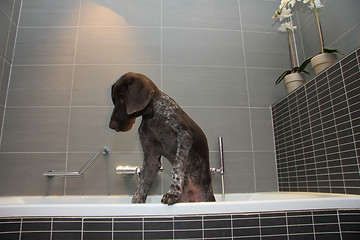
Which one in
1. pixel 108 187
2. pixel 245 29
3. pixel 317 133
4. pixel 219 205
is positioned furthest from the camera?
pixel 245 29

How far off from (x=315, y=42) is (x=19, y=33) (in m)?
2.27

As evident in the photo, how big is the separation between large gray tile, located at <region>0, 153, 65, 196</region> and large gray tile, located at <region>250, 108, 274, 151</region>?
4.64 feet

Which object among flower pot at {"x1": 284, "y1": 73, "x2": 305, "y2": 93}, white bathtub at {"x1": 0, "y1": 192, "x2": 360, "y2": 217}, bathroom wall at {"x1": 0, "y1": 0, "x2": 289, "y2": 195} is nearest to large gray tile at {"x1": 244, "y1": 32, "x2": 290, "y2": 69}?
bathroom wall at {"x1": 0, "y1": 0, "x2": 289, "y2": 195}

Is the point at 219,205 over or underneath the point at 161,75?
underneath

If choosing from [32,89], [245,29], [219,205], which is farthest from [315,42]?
[32,89]

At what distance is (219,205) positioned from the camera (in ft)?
2.29

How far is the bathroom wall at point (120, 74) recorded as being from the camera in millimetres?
1672

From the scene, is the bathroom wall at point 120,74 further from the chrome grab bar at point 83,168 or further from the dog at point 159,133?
the dog at point 159,133

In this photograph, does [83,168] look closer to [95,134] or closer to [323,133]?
[95,134]

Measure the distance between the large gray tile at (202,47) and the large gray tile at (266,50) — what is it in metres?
0.08

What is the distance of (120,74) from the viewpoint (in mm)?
1826

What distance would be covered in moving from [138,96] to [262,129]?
128cm

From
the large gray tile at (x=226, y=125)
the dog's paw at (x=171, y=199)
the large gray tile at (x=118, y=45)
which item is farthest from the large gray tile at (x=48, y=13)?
the dog's paw at (x=171, y=199)

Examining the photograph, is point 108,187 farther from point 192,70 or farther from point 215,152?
point 192,70
